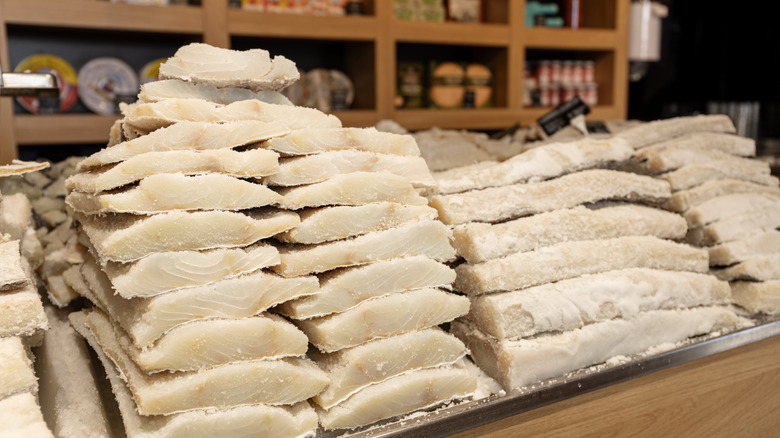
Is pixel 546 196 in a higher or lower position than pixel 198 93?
lower

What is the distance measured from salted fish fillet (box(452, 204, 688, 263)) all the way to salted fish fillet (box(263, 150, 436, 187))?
0.19m

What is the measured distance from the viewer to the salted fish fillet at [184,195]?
90 cm

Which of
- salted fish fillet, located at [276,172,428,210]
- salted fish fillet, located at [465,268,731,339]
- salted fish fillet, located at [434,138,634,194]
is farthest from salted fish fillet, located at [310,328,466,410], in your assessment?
salted fish fillet, located at [434,138,634,194]

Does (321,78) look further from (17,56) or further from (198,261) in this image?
(198,261)

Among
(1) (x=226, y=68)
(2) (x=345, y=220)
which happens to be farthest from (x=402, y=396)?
(1) (x=226, y=68)

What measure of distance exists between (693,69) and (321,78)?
3.26 metres

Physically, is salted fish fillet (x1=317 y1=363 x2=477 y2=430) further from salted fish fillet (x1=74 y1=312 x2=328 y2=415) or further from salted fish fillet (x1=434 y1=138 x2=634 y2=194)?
salted fish fillet (x1=434 y1=138 x2=634 y2=194)

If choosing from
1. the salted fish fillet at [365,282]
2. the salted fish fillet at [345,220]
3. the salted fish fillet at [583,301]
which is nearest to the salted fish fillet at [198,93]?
the salted fish fillet at [345,220]

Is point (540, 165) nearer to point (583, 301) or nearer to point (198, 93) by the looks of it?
point (583, 301)

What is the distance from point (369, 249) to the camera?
1027mm

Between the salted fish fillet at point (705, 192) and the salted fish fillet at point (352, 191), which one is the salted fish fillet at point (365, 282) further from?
the salted fish fillet at point (705, 192)

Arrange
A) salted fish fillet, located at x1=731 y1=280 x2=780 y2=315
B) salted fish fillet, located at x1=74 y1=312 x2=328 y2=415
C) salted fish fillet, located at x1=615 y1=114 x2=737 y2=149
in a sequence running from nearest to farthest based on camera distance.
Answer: salted fish fillet, located at x1=74 y1=312 x2=328 y2=415 < salted fish fillet, located at x1=731 y1=280 x2=780 y2=315 < salted fish fillet, located at x1=615 y1=114 x2=737 y2=149

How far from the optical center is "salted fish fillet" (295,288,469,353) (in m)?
1.00

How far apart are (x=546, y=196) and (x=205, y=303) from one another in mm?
796
